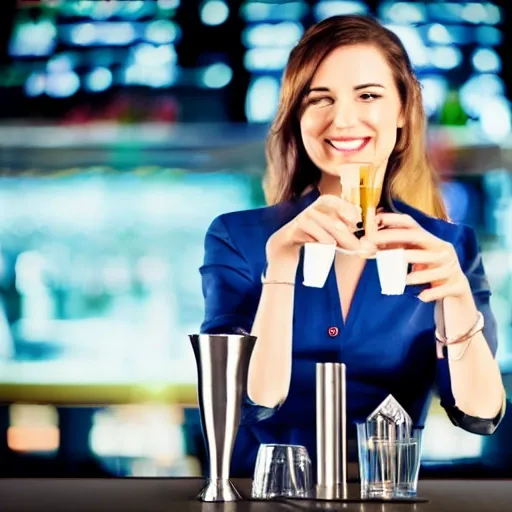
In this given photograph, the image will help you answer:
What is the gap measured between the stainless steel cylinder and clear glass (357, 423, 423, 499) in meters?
0.12

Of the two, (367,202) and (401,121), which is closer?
(367,202)

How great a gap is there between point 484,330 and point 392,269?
0.29m

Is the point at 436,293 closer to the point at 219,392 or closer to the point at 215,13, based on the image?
the point at 219,392

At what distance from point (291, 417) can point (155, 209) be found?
62 cm

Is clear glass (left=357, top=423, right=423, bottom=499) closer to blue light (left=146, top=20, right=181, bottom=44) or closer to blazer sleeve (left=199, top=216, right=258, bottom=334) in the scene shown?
blazer sleeve (left=199, top=216, right=258, bottom=334)

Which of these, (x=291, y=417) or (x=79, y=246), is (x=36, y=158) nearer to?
(x=79, y=246)

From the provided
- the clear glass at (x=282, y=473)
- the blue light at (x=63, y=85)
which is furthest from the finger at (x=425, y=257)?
the blue light at (x=63, y=85)

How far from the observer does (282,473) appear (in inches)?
75.2

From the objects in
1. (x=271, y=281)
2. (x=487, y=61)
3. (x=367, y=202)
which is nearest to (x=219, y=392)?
(x=271, y=281)

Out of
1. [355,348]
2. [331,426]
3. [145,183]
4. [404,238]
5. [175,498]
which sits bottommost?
[175,498]

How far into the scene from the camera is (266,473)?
6.28ft

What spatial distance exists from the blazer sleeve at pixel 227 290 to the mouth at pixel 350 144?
34 centimetres

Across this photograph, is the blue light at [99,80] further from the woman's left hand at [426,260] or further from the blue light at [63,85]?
the woman's left hand at [426,260]

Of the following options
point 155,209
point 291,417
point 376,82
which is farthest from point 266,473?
point 376,82
